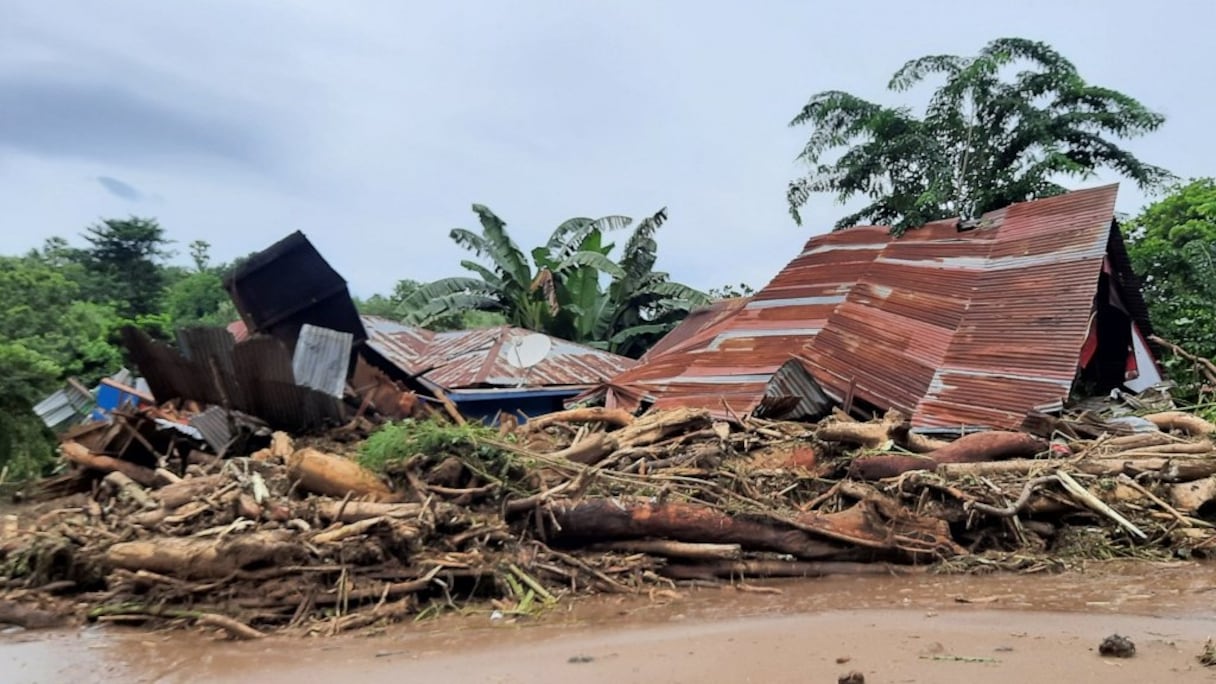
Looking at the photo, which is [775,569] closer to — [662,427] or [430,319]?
[662,427]

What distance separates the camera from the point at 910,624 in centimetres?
463

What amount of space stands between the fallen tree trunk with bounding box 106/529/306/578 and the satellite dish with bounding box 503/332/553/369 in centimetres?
950

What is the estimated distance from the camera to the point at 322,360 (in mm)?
9508

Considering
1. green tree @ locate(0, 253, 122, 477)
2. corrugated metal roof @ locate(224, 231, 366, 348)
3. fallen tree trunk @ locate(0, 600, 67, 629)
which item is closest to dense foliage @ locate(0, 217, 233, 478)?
green tree @ locate(0, 253, 122, 477)

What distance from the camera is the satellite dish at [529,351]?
49.0 ft

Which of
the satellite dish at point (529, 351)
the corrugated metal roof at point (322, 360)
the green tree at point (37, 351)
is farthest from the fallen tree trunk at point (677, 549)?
the green tree at point (37, 351)

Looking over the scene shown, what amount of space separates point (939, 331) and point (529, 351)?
7418mm

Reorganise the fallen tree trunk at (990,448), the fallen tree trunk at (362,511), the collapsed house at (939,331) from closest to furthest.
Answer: the fallen tree trunk at (362,511), the fallen tree trunk at (990,448), the collapsed house at (939,331)

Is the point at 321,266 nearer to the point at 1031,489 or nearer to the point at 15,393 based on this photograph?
the point at 15,393

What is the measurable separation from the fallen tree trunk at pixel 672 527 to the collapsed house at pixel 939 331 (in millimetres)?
2591

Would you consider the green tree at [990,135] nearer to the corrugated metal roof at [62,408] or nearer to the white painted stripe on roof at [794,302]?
the white painted stripe on roof at [794,302]

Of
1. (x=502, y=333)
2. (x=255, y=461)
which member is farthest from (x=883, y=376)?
(x=502, y=333)

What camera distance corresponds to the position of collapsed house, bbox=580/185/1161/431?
987cm

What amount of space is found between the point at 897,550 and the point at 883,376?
4.52 m
